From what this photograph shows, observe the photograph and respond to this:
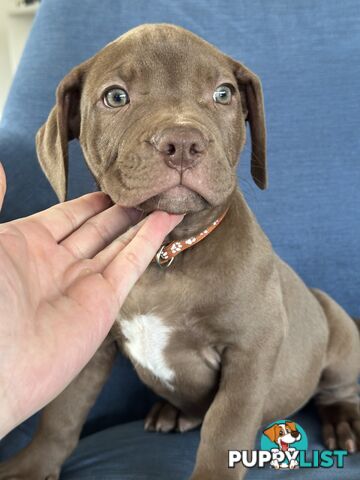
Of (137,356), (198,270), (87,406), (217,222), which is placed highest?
(217,222)

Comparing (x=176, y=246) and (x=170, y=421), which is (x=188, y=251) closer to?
(x=176, y=246)

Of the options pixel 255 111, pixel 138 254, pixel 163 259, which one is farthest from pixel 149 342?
pixel 255 111

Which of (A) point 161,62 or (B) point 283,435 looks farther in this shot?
(B) point 283,435

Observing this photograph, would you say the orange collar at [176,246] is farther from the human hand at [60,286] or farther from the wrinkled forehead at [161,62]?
the wrinkled forehead at [161,62]

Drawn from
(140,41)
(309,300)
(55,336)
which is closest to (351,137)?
(309,300)

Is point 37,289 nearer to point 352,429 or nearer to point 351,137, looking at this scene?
point 352,429
